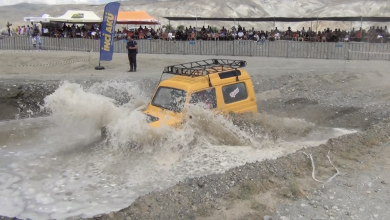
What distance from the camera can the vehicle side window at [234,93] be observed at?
976 cm

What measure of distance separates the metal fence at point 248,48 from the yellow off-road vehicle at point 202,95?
50.1 feet

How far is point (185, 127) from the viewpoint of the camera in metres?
9.19

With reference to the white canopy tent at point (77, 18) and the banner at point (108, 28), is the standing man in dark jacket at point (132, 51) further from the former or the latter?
the white canopy tent at point (77, 18)

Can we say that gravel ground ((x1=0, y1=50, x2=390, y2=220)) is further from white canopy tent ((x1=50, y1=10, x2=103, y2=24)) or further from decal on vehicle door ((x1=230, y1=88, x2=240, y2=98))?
white canopy tent ((x1=50, y1=10, x2=103, y2=24))

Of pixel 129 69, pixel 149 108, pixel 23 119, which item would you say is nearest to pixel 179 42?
pixel 129 69

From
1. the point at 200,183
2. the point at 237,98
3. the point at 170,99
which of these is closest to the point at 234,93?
the point at 237,98

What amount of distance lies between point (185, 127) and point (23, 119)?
815 cm

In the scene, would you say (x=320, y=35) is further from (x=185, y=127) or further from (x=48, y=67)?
(x=185, y=127)

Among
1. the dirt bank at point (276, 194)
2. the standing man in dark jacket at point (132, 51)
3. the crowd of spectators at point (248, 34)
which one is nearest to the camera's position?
the dirt bank at point (276, 194)

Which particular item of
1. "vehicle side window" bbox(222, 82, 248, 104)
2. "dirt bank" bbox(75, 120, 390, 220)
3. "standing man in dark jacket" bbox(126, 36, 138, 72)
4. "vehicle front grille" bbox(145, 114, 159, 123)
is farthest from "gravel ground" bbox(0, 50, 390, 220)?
"standing man in dark jacket" bbox(126, 36, 138, 72)

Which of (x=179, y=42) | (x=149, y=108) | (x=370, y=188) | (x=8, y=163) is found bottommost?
(x=8, y=163)

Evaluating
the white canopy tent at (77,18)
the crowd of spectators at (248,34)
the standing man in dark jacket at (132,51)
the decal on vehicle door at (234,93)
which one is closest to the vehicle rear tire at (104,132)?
the decal on vehicle door at (234,93)

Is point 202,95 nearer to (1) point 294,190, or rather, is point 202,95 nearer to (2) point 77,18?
(1) point 294,190

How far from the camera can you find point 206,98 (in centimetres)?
948
